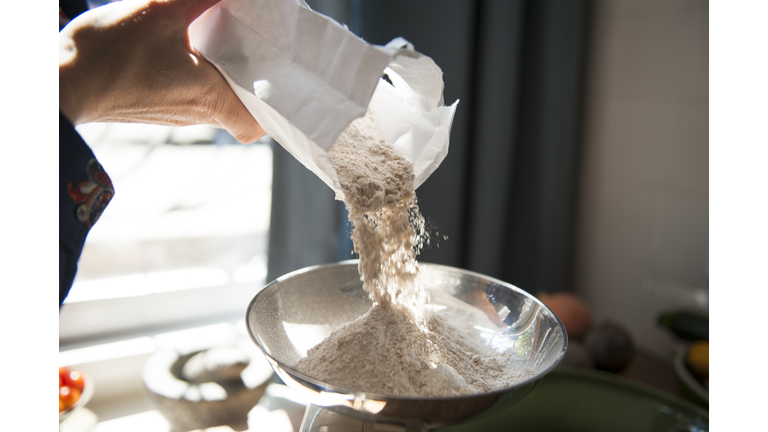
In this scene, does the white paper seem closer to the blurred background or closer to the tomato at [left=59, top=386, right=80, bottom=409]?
the blurred background

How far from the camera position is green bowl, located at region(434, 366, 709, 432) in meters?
0.68

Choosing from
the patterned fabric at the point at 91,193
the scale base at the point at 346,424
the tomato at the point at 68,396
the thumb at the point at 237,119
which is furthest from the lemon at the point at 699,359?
the tomato at the point at 68,396

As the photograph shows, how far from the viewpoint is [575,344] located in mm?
927

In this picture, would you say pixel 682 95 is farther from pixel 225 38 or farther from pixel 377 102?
pixel 225 38

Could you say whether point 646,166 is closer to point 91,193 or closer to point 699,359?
point 699,359

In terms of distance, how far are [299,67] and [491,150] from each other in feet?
2.13

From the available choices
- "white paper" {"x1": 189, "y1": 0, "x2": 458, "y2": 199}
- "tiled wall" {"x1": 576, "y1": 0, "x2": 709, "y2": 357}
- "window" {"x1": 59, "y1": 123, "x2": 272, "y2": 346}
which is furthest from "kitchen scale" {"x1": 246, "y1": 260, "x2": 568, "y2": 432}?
"tiled wall" {"x1": 576, "y1": 0, "x2": 709, "y2": 357}

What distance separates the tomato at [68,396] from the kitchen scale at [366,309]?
19.2 inches

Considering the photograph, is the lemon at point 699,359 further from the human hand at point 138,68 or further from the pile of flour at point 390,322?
the human hand at point 138,68

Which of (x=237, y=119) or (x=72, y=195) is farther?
(x=237, y=119)

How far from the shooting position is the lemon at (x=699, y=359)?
82 cm

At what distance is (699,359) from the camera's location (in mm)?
833

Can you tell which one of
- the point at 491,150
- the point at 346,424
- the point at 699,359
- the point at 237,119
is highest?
the point at 237,119

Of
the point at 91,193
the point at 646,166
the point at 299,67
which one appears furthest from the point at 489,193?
the point at 91,193
